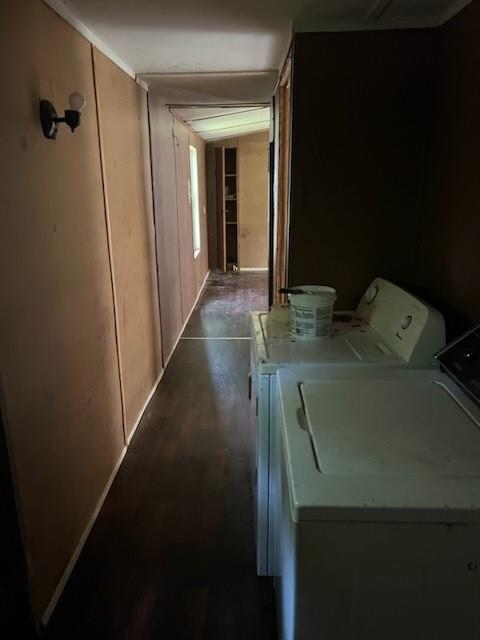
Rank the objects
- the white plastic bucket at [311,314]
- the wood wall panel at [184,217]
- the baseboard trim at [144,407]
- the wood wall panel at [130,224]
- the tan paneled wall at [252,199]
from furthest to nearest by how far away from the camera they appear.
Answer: the tan paneled wall at [252,199]
the wood wall panel at [184,217]
the baseboard trim at [144,407]
the wood wall panel at [130,224]
the white plastic bucket at [311,314]

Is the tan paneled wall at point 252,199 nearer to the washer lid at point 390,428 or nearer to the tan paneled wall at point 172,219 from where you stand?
the tan paneled wall at point 172,219

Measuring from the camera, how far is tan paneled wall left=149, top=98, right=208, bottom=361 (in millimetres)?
3451

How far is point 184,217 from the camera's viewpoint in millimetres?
4906

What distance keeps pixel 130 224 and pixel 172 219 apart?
145 cm

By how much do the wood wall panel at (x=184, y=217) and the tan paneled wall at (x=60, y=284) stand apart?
6.32 feet

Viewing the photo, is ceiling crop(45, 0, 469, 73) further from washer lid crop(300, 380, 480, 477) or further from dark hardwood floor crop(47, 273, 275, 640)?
dark hardwood floor crop(47, 273, 275, 640)

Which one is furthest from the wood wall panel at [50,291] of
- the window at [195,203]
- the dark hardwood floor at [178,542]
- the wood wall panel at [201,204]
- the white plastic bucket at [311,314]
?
the wood wall panel at [201,204]

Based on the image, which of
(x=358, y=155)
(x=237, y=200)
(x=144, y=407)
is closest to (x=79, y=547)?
(x=144, y=407)

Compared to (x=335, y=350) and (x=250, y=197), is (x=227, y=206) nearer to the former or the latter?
(x=250, y=197)

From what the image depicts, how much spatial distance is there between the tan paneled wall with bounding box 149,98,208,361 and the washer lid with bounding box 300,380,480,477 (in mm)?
2431

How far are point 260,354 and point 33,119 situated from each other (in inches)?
41.7

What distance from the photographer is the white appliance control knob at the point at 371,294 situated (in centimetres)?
197

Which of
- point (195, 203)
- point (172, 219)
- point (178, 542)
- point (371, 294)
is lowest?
point (178, 542)

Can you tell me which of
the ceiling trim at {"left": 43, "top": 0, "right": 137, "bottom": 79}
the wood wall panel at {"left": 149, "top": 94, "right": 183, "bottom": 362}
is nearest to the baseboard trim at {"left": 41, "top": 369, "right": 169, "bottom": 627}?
the wood wall panel at {"left": 149, "top": 94, "right": 183, "bottom": 362}
